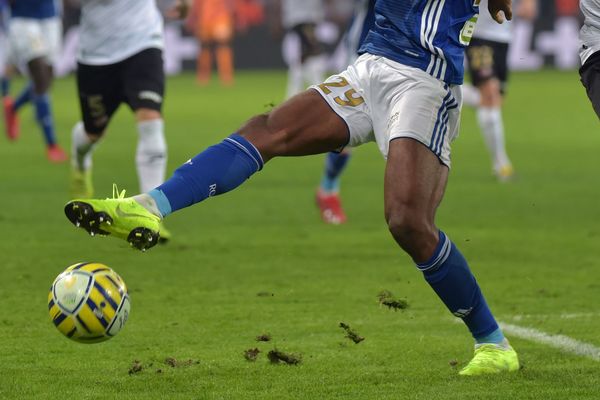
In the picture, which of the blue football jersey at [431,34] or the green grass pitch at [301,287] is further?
the blue football jersey at [431,34]

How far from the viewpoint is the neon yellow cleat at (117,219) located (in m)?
4.51

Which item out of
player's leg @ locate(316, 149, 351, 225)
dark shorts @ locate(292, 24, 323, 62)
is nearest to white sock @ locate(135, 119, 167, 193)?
player's leg @ locate(316, 149, 351, 225)

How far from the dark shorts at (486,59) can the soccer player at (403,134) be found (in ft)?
22.9

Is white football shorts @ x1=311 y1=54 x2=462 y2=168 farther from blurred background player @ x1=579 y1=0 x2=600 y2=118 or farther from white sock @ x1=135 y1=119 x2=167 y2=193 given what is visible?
white sock @ x1=135 y1=119 x2=167 y2=193

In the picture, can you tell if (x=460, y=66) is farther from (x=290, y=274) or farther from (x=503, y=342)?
(x=290, y=274)

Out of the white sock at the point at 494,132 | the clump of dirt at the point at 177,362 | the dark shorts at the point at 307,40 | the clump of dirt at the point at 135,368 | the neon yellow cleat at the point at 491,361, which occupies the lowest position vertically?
the dark shorts at the point at 307,40

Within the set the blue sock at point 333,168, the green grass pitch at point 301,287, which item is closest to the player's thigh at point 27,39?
the green grass pitch at point 301,287

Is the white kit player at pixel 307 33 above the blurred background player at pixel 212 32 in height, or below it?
above

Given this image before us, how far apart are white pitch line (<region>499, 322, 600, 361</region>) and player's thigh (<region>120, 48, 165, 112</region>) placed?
3.33 metres

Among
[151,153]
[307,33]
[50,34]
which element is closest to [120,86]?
[151,153]

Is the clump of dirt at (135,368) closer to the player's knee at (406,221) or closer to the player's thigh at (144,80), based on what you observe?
the player's knee at (406,221)

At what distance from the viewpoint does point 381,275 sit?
305 inches

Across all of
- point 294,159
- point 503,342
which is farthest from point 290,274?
point 294,159

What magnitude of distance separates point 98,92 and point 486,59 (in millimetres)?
4684
